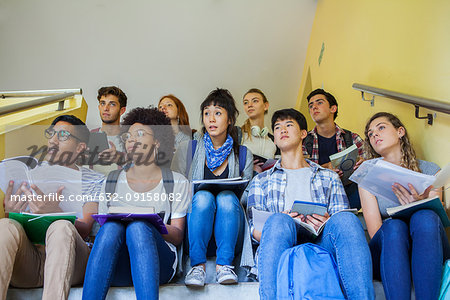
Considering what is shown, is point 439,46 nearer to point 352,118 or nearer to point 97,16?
point 352,118

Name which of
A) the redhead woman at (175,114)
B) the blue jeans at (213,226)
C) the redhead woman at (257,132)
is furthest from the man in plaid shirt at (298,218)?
the redhead woman at (175,114)

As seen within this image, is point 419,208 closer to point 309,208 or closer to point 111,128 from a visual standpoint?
point 309,208

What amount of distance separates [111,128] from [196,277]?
163 cm

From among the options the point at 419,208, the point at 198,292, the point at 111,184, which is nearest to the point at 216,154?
the point at 111,184

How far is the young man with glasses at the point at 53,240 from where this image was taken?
1.69 m

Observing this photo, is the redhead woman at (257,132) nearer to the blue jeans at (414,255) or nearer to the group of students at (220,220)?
the group of students at (220,220)

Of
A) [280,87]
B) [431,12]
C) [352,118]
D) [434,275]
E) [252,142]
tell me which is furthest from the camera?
[280,87]

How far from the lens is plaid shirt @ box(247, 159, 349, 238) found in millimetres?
2205

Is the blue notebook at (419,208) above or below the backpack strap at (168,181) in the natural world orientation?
above

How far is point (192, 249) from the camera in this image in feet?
6.63

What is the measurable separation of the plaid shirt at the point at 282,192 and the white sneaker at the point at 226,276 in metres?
0.26

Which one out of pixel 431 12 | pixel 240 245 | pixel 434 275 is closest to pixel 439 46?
pixel 431 12

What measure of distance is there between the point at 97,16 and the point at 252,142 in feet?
7.88

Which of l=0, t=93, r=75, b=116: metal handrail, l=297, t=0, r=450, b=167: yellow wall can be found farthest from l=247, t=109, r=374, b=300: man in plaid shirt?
l=0, t=93, r=75, b=116: metal handrail
